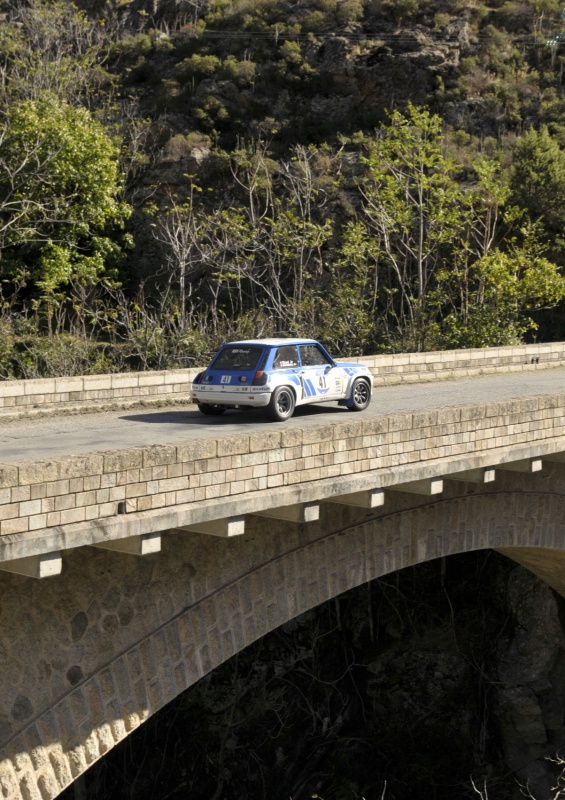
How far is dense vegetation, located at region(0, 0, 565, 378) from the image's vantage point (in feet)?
88.5

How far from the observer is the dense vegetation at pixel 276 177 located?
26969 mm

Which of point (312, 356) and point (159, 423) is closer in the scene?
point (159, 423)

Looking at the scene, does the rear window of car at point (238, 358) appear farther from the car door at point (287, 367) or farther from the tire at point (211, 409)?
the tire at point (211, 409)

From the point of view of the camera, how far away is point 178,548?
823cm

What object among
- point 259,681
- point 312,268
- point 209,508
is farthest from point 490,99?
point 209,508

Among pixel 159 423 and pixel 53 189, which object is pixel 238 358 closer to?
pixel 159 423

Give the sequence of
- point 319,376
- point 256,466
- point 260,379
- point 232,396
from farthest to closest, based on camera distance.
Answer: point 319,376 < point 232,396 < point 260,379 < point 256,466

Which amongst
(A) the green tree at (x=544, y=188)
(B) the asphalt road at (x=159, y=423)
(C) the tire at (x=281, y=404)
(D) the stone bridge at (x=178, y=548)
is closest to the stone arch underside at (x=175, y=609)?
(D) the stone bridge at (x=178, y=548)

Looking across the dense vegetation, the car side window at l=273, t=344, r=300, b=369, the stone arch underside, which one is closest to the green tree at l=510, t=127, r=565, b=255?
the dense vegetation

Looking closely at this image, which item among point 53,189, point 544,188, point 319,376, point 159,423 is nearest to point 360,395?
point 319,376

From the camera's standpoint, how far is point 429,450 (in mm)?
10047

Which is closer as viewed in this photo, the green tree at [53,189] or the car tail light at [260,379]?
the car tail light at [260,379]

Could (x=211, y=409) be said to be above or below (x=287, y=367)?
below

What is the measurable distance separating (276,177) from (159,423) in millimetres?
26725
